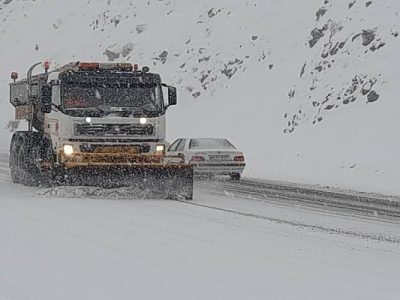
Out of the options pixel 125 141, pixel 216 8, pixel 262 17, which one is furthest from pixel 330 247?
pixel 216 8

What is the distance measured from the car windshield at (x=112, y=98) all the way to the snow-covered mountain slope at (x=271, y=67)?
6795 millimetres

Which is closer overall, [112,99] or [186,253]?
[186,253]

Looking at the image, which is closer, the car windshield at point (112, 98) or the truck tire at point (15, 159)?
the car windshield at point (112, 98)

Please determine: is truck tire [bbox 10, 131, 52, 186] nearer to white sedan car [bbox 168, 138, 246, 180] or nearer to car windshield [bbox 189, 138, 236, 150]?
white sedan car [bbox 168, 138, 246, 180]

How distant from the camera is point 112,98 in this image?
50.9ft

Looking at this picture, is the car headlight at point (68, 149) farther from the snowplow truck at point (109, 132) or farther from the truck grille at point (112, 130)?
the truck grille at point (112, 130)

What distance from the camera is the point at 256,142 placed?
30.0 metres

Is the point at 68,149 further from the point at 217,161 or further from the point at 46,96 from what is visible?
the point at 217,161

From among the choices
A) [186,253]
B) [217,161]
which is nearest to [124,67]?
[217,161]

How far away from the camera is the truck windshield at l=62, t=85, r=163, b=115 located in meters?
15.3

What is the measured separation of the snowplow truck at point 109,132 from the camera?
14.9 meters

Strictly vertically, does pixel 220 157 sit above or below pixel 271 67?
below

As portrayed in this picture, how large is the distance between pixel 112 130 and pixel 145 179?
46.3 inches

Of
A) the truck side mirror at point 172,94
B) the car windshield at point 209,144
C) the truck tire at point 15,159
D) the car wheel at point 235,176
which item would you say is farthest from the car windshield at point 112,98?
the car wheel at point 235,176
